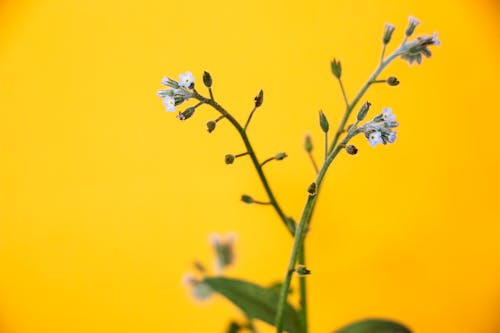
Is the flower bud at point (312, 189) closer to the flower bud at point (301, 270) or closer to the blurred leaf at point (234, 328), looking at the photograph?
the flower bud at point (301, 270)

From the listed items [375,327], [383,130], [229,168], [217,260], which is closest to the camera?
→ [383,130]

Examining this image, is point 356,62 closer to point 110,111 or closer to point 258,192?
point 258,192

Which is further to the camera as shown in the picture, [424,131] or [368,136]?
[424,131]

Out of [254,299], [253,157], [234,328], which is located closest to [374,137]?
→ [253,157]

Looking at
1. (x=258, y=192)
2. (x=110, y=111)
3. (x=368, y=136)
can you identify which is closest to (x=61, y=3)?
(x=110, y=111)

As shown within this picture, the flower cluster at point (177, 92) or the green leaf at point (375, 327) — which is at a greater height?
the flower cluster at point (177, 92)

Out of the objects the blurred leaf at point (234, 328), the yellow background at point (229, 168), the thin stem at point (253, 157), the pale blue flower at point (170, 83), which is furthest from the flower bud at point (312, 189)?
the yellow background at point (229, 168)

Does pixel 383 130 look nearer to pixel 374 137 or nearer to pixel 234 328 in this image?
pixel 374 137
